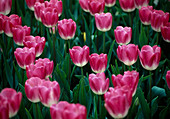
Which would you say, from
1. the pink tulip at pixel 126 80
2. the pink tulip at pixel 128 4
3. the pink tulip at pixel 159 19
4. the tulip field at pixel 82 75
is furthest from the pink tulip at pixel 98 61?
the pink tulip at pixel 128 4

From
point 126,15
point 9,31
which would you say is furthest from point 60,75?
point 126,15

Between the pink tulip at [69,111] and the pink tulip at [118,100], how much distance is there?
0.14 metres

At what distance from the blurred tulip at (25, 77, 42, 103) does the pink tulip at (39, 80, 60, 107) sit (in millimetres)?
42

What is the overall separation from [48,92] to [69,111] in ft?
0.74

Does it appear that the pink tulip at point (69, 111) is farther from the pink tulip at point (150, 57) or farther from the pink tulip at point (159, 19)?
the pink tulip at point (159, 19)

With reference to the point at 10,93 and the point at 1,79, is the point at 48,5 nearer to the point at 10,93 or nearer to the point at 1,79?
the point at 1,79

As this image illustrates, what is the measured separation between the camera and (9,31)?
1.73 m

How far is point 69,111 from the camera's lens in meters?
0.88

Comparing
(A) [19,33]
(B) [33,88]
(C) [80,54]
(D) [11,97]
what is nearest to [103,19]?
(C) [80,54]

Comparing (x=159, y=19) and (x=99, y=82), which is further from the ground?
(x=159, y=19)

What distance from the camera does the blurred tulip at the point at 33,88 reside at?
1.12 metres

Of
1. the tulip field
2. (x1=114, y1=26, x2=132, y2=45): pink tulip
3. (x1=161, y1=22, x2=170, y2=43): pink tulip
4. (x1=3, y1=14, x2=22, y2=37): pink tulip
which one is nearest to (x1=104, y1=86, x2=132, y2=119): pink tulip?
the tulip field

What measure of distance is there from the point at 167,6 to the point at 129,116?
1585 mm

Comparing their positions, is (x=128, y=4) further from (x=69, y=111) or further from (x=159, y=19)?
(x=69, y=111)
